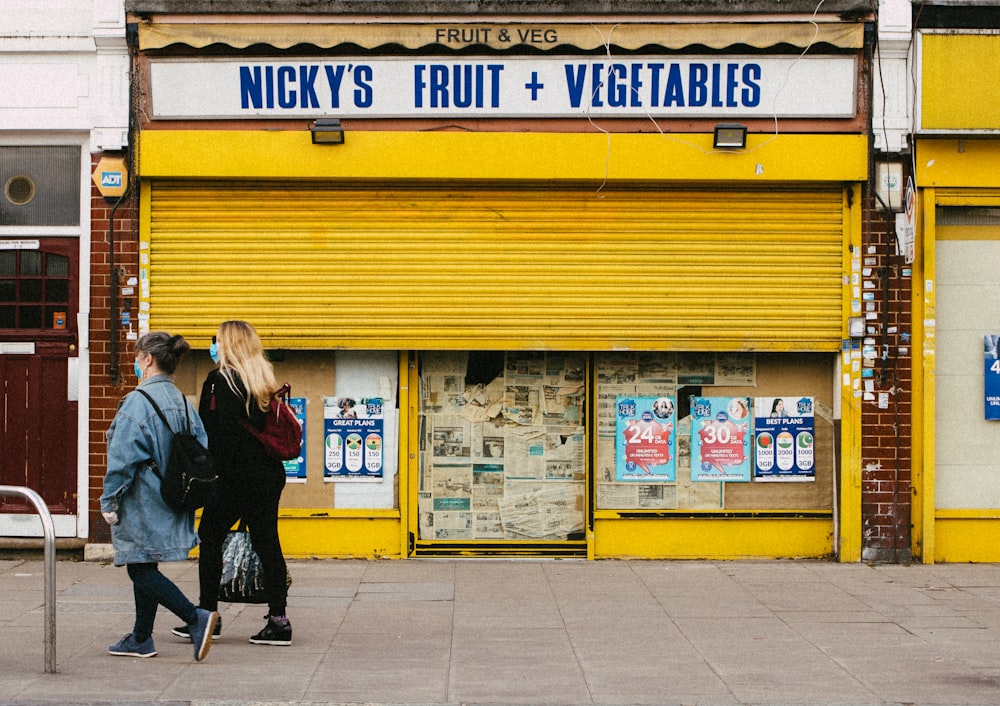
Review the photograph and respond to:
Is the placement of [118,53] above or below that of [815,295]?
above

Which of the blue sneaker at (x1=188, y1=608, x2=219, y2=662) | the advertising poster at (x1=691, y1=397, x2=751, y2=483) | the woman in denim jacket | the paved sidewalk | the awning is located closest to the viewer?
the paved sidewalk

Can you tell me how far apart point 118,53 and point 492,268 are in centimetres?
364

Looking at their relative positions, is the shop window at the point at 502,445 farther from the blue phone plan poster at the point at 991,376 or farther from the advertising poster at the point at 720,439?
the blue phone plan poster at the point at 991,376

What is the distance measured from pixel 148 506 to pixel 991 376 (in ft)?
23.4

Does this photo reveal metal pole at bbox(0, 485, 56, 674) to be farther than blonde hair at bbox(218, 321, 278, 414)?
No

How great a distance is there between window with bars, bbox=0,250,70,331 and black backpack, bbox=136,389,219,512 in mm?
4004

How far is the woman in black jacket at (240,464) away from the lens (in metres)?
6.76

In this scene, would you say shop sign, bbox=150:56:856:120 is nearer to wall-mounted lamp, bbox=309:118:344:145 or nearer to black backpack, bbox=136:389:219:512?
wall-mounted lamp, bbox=309:118:344:145

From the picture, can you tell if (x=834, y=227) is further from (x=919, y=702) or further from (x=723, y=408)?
(x=919, y=702)

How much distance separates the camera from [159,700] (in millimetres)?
5824

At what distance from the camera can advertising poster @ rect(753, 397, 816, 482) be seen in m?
9.98

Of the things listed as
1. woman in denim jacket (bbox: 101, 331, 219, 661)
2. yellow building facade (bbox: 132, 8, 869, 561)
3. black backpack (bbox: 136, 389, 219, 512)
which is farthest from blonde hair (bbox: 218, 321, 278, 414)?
yellow building facade (bbox: 132, 8, 869, 561)

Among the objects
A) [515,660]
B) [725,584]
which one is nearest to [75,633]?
[515,660]

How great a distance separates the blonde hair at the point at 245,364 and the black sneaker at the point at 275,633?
1281 mm
